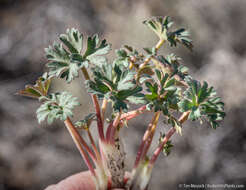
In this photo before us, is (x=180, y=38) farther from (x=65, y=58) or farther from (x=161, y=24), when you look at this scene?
(x=65, y=58)

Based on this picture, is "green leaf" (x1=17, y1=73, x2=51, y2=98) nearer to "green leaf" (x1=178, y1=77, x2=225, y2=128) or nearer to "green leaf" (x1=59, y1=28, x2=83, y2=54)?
"green leaf" (x1=59, y1=28, x2=83, y2=54)

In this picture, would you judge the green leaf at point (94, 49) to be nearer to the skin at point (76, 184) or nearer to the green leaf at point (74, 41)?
the green leaf at point (74, 41)

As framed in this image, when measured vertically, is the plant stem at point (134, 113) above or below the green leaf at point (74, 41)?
below

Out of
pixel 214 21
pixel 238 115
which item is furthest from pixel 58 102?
pixel 214 21

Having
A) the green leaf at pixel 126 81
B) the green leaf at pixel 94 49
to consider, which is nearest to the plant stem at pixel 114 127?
the green leaf at pixel 126 81

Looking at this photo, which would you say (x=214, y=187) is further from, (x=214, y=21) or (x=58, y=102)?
(x=58, y=102)
